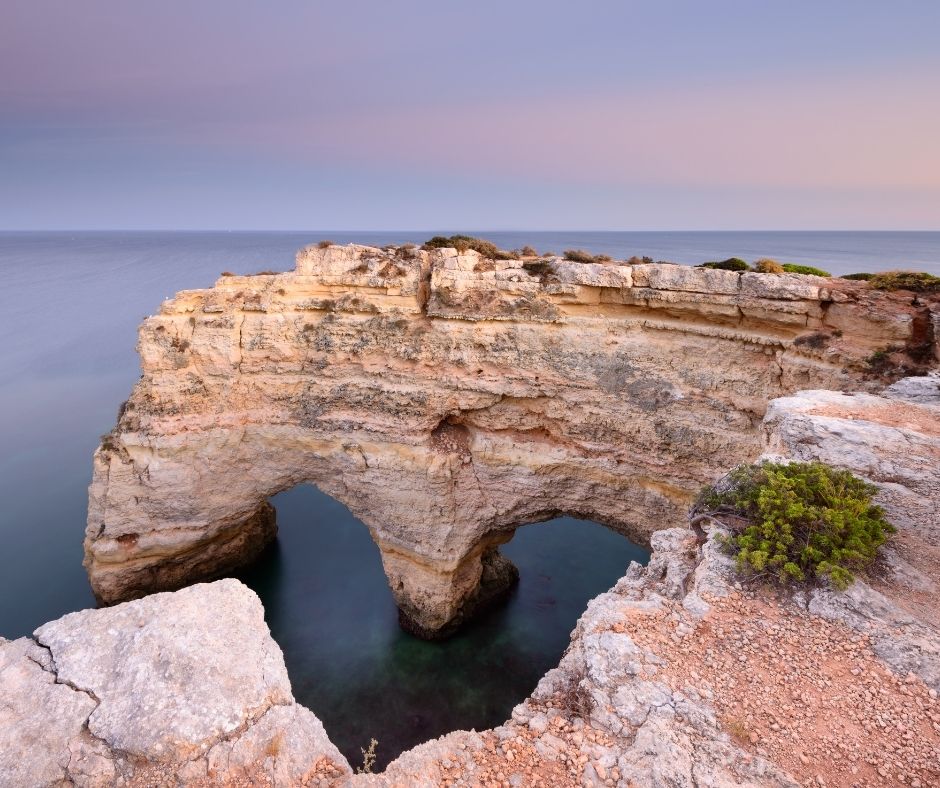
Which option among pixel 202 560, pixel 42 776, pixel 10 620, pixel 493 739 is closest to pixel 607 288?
pixel 493 739

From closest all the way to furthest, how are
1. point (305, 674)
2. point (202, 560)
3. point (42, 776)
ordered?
point (42, 776)
point (305, 674)
point (202, 560)

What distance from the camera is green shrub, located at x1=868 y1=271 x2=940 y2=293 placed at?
12.3 m

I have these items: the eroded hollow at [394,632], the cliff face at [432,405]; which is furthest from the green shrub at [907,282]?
the eroded hollow at [394,632]

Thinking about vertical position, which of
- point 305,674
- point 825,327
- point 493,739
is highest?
point 825,327

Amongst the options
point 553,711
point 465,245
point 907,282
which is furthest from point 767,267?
point 553,711

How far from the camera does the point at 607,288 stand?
47.4 feet

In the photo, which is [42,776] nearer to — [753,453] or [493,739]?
[493,739]

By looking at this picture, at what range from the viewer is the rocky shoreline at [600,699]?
15.8 ft

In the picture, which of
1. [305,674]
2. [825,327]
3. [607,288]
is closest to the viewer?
[825,327]

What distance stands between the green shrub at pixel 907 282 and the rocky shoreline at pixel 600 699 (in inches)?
323

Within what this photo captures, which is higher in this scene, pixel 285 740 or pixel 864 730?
pixel 864 730

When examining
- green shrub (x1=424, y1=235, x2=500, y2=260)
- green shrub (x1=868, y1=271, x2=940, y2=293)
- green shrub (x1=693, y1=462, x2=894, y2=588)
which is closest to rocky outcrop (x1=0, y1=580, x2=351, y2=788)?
green shrub (x1=693, y1=462, x2=894, y2=588)

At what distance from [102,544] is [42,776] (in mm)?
14923

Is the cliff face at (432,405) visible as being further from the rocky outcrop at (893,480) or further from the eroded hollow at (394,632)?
the rocky outcrop at (893,480)
